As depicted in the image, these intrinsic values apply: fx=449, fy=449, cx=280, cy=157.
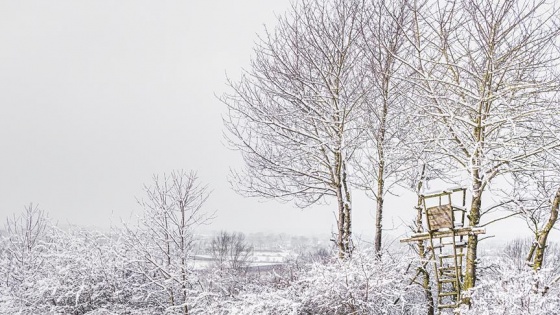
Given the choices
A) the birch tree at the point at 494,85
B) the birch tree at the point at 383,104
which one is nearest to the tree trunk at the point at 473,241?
the birch tree at the point at 494,85

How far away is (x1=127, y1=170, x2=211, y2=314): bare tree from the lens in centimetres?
1087

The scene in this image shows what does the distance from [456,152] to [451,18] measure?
239 cm

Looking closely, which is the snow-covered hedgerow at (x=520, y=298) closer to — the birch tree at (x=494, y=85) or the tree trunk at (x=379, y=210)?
the birch tree at (x=494, y=85)

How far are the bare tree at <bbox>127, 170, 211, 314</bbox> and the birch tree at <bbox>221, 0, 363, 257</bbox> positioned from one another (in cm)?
244

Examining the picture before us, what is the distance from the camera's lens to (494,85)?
7.31 m

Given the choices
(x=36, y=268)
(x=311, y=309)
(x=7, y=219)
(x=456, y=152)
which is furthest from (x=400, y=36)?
(x=7, y=219)

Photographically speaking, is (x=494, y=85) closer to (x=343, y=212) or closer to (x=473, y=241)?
(x=473, y=241)

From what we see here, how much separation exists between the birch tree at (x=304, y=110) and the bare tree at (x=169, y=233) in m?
2.44

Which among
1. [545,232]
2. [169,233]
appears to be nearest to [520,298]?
[545,232]

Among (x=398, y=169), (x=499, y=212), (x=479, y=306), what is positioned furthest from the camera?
(x=398, y=169)

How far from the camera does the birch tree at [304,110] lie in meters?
9.53

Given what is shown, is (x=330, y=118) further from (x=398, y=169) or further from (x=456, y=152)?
(x=456, y=152)

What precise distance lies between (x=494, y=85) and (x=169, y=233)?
8.37 m

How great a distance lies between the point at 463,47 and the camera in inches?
292
